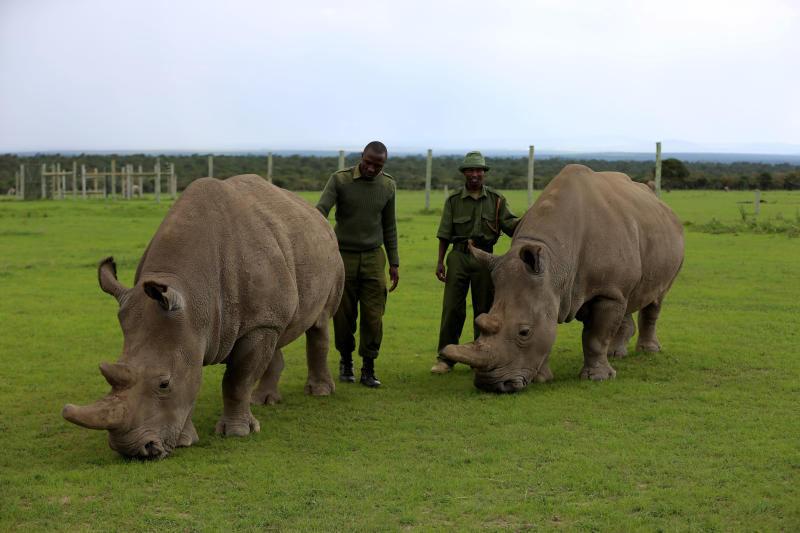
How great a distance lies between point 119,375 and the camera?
6285mm

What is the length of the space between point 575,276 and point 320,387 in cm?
289

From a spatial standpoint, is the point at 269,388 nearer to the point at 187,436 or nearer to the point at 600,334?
the point at 187,436

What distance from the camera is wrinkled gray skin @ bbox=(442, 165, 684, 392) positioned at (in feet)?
29.0

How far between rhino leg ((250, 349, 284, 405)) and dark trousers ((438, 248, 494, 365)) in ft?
7.19

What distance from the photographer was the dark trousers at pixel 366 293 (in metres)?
9.62

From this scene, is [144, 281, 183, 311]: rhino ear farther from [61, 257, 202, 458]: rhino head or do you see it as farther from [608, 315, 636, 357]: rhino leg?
[608, 315, 636, 357]: rhino leg

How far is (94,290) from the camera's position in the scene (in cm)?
1603

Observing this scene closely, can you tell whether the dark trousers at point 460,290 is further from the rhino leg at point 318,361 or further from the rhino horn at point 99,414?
the rhino horn at point 99,414

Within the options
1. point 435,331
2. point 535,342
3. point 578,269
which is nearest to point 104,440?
point 535,342

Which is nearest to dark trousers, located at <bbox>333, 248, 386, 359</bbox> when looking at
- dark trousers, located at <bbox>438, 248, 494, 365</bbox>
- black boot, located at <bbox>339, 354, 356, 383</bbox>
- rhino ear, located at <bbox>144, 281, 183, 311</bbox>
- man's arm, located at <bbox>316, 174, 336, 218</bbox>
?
black boot, located at <bbox>339, 354, 356, 383</bbox>

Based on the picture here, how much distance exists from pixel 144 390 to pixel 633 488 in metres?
3.48

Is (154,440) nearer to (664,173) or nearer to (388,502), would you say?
(388,502)

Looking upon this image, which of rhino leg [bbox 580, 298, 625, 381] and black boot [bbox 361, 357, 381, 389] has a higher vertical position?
rhino leg [bbox 580, 298, 625, 381]

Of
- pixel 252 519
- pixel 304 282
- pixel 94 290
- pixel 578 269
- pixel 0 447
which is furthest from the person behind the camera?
pixel 94 290
